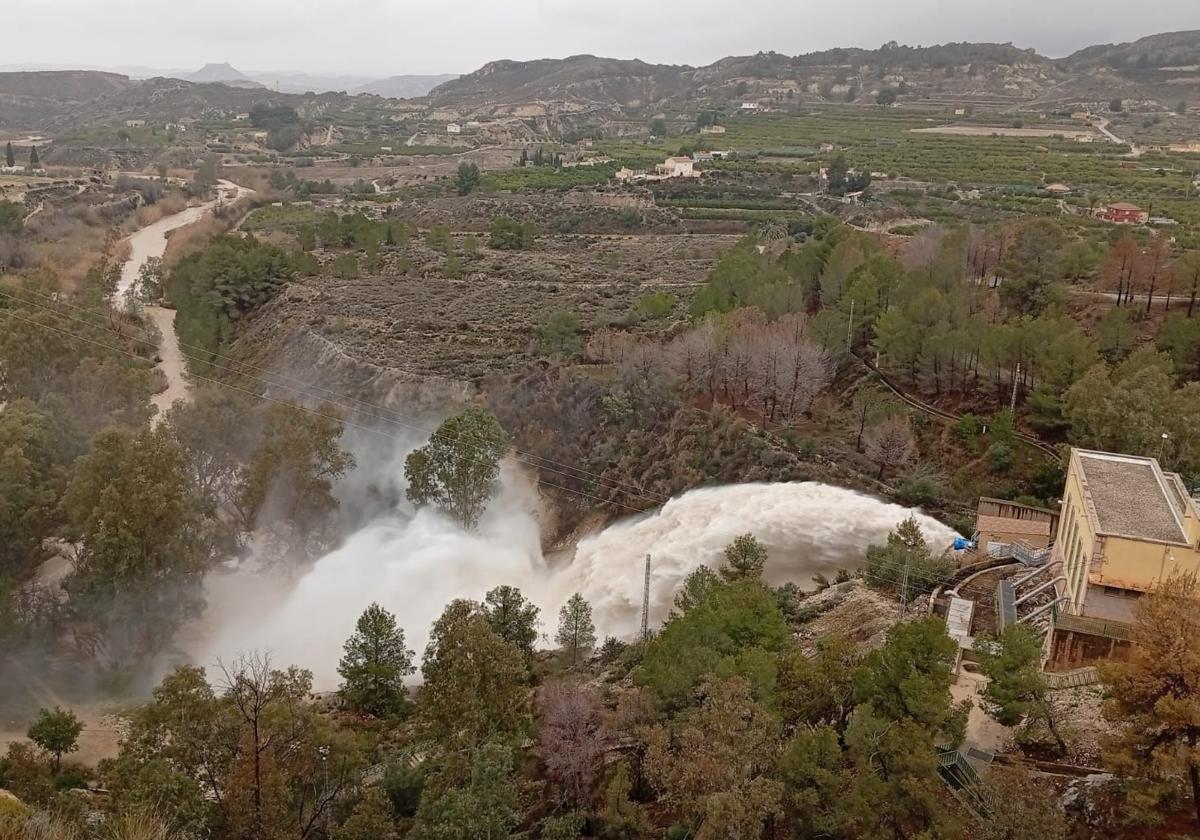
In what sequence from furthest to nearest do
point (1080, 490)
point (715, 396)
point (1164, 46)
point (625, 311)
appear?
point (1164, 46)
point (625, 311)
point (715, 396)
point (1080, 490)

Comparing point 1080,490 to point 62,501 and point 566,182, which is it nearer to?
point 62,501

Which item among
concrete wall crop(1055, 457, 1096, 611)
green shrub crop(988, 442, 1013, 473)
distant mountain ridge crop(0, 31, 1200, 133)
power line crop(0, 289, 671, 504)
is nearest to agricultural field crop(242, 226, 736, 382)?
power line crop(0, 289, 671, 504)

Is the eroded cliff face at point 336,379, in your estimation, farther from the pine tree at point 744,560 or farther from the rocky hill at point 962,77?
the rocky hill at point 962,77

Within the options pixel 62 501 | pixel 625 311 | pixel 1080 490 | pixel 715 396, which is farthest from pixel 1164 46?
pixel 62 501

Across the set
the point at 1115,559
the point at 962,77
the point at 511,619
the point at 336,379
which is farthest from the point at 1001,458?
the point at 962,77

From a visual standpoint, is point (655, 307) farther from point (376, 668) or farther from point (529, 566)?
point (376, 668)

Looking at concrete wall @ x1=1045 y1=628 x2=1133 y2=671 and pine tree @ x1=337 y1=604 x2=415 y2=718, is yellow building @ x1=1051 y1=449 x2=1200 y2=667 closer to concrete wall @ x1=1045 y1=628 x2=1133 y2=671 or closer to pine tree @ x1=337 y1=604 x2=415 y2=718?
concrete wall @ x1=1045 y1=628 x2=1133 y2=671
